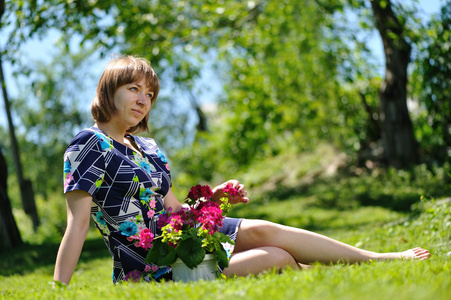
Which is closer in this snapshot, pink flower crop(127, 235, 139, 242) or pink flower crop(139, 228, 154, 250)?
pink flower crop(139, 228, 154, 250)

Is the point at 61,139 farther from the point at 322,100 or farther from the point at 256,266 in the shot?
the point at 256,266

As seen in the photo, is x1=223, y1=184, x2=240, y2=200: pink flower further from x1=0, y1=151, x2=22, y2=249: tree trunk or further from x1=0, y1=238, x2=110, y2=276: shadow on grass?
x1=0, y1=151, x2=22, y2=249: tree trunk

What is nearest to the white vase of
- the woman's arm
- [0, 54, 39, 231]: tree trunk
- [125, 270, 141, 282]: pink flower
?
[125, 270, 141, 282]: pink flower

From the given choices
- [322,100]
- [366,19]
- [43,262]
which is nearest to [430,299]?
[43,262]

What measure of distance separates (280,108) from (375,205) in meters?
6.56

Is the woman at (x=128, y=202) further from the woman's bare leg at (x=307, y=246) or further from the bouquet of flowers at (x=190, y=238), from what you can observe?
the bouquet of flowers at (x=190, y=238)

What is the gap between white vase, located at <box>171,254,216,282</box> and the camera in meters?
2.75

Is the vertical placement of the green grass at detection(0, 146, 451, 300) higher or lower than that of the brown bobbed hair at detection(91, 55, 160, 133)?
lower

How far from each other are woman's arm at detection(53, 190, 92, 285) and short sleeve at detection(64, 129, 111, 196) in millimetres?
51

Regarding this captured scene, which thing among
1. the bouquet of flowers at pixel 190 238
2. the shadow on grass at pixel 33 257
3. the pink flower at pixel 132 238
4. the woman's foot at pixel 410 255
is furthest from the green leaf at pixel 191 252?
the shadow on grass at pixel 33 257

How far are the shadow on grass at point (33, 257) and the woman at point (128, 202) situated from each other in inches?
133

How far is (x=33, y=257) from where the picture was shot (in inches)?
280

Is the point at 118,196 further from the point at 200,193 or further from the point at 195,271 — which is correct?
the point at 195,271

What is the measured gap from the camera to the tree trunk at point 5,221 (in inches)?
317
